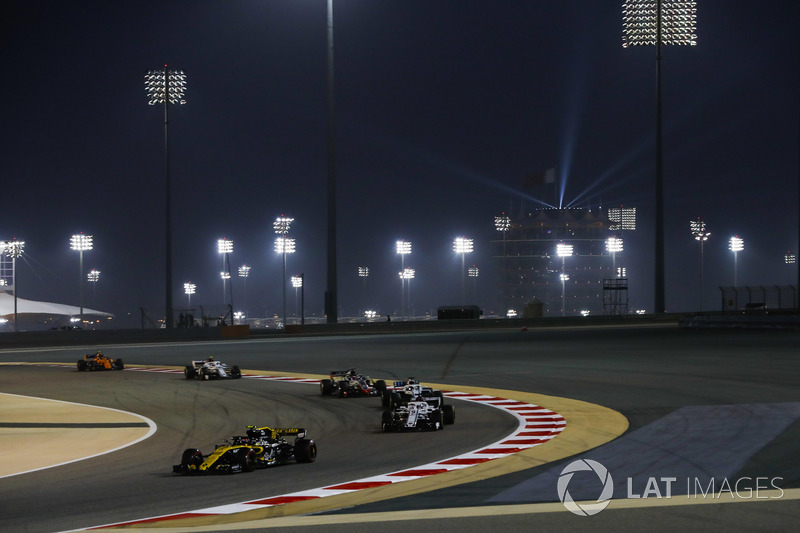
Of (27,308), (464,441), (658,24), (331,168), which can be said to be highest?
(658,24)

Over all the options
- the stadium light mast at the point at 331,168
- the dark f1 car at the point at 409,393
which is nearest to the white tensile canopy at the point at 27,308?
the stadium light mast at the point at 331,168

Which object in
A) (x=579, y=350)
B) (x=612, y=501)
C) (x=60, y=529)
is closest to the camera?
(x=60, y=529)

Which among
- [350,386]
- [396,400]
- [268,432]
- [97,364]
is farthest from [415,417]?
[97,364]

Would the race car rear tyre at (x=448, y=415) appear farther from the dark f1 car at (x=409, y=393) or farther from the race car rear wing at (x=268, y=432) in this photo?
the race car rear wing at (x=268, y=432)

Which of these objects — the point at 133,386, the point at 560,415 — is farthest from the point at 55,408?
the point at 560,415

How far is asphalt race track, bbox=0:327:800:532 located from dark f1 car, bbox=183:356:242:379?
0.44 m

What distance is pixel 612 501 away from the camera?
8586 millimetres

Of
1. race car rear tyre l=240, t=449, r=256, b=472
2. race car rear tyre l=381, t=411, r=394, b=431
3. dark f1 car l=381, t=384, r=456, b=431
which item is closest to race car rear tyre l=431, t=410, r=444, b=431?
dark f1 car l=381, t=384, r=456, b=431

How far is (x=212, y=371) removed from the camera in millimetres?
23312

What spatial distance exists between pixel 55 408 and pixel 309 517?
11381 millimetres

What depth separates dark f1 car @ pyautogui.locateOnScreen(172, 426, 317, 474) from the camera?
10.7 m

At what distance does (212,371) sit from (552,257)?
146208 mm

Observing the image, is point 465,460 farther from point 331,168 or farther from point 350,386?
point 331,168

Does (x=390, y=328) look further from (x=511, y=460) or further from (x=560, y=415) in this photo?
(x=511, y=460)
